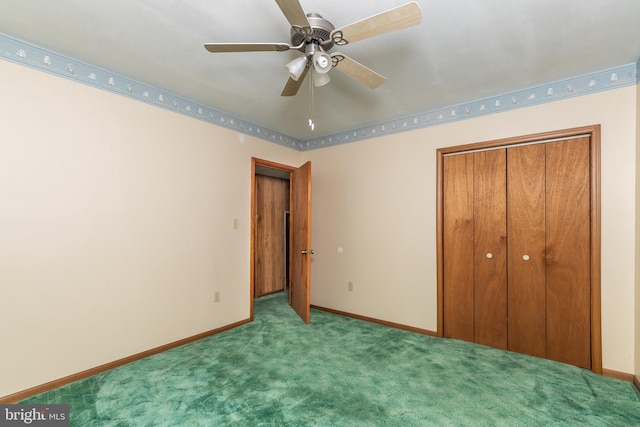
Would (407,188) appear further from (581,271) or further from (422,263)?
(581,271)

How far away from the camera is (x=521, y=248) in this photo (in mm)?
2676

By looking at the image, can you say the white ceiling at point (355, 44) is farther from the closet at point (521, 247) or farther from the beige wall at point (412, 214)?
the closet at point (521, 247)

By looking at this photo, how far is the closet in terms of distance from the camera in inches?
95.7

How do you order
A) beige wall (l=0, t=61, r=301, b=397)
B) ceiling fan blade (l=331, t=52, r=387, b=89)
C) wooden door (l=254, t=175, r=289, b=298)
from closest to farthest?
1. ceiling fan blade (l=331, t=52, r=387, b=89)
2. beige wall (l=0, t=61, r=301, b=397)
3. wooden door (l=254, t=175, r=289, b=298)

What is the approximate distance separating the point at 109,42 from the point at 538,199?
365 cm

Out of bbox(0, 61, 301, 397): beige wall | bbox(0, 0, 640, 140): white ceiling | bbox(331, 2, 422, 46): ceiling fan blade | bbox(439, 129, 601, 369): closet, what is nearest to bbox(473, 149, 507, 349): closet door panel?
bbox(439, 129, 601, 369): closet

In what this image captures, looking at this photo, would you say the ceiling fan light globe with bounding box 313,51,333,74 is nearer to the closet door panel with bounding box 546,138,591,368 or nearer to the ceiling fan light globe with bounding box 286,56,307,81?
the ceiling fan light globe with bounding box 286,56,307,81

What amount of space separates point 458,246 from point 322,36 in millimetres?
2411

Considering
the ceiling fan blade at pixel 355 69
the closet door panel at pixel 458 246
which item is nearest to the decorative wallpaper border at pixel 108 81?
the ceiling fan blade at pixel 355 69

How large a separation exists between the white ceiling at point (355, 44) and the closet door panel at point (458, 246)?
762mm

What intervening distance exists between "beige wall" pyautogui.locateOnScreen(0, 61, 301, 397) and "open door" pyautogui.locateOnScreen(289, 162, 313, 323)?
0.88 meters

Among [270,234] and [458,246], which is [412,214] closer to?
[458,246]

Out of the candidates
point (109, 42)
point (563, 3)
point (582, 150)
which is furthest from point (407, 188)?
point (109, 42)

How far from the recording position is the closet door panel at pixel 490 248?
2.77 m
